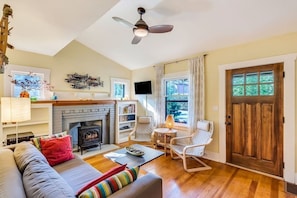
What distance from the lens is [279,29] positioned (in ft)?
8.41

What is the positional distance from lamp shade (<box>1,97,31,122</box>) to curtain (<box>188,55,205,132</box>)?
3.34 m

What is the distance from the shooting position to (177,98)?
432cm

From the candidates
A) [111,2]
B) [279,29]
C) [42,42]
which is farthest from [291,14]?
[42,42]

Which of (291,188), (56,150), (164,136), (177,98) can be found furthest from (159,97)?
(291,188)

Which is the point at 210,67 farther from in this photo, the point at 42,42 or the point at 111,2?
the point at 42,42

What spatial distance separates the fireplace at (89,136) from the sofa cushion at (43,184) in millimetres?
2652

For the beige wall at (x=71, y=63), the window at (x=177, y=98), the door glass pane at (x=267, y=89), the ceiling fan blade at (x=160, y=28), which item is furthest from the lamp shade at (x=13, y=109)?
the door glass pane at (x=267, y=89)

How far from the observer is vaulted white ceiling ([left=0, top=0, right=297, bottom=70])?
6.94 ft

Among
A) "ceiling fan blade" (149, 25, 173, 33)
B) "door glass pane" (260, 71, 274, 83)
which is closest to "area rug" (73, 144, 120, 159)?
"ceiling fan blade" (149, 25, 173, 33)

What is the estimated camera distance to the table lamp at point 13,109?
88.0 inches

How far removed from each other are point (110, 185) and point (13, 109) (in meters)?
2.18

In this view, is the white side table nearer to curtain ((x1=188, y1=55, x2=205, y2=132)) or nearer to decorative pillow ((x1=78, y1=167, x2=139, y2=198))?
curtain ((x1=188, y1=55, x2=205, y2=132))

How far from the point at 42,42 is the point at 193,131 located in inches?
149

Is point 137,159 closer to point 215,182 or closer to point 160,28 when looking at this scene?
point 215,182
